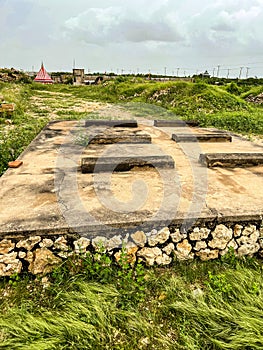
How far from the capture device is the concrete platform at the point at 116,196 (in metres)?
2.06

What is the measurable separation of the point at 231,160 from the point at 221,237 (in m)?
1.55

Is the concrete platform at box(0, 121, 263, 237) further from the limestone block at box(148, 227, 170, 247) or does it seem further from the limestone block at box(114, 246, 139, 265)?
the limestone block at box(114, 246, 139, 265)

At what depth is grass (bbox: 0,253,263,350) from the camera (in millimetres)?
1539

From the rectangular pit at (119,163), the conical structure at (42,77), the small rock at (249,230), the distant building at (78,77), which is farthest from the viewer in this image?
the distant building at (78,77)

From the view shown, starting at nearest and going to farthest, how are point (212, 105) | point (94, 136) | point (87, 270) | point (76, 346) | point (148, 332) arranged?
point (76, 346) → point (148, 332) → point (87, 270) → point (94, 136) → point (212, 105)

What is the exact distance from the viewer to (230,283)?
193 cm

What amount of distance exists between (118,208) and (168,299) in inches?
31.4

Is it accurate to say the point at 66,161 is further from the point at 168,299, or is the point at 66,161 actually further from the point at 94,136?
the point at 168,299

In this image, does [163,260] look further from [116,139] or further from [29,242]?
[116,139]

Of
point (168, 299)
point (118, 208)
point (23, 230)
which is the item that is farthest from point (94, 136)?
point (168, 299)

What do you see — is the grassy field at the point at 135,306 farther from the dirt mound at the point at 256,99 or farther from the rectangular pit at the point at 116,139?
the dirt mound at the point at 256,99

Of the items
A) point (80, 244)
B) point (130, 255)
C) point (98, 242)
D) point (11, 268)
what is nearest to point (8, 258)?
point (11, 268)

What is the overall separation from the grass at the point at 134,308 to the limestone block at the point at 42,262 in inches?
2.4

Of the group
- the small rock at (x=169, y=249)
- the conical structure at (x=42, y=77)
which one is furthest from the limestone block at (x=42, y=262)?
the conical structure at (x=42, y=77)
